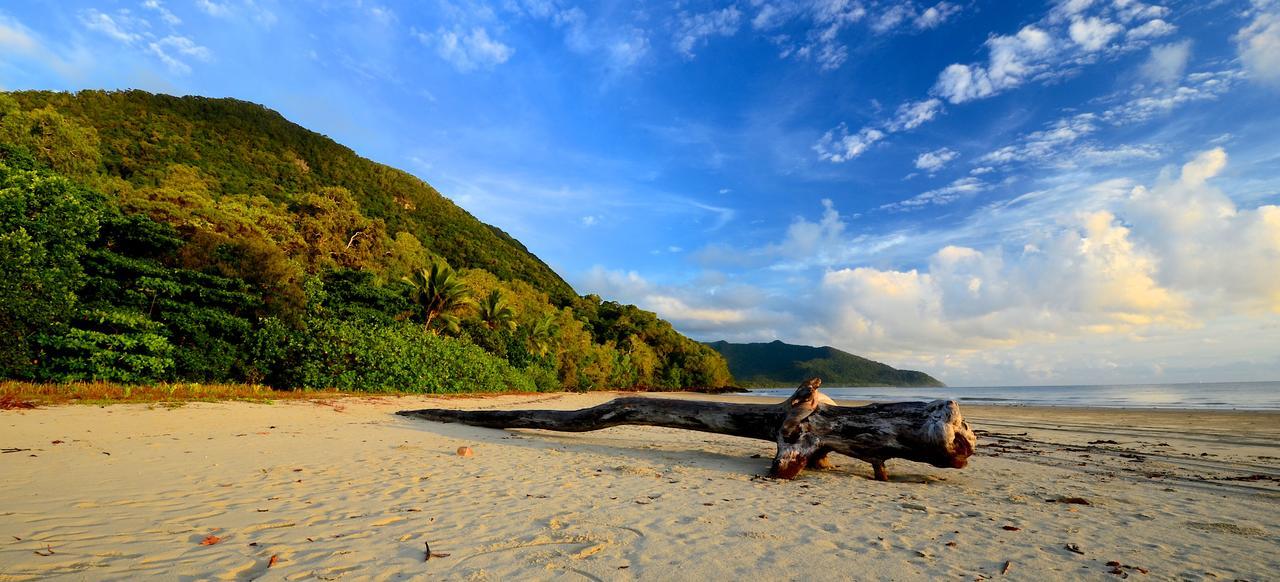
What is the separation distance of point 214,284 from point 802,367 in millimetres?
124658

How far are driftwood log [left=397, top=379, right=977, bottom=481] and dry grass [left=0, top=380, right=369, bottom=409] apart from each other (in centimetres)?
1009

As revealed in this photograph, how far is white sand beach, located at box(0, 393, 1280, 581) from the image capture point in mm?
3012

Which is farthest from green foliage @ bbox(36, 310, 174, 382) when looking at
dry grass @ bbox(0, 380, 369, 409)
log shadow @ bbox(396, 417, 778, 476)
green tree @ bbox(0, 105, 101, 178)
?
green tree @ bbox(0, 105, 101, 178)

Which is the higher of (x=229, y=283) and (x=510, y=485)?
(x=229, y=283)

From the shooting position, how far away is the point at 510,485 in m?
5.32

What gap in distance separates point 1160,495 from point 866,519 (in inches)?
155

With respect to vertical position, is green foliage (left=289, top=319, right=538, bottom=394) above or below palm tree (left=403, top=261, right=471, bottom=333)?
below

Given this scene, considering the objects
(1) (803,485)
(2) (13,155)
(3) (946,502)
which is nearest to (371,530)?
(1) (803,485)

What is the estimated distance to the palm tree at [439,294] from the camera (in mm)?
29203

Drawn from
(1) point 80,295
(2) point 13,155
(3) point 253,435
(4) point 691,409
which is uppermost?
(2) point 13,155

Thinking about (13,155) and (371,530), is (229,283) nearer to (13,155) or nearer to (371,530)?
(13,155)

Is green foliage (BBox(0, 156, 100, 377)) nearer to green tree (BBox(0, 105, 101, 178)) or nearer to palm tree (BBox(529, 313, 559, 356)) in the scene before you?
green tree (BBox(0, 105, 101, 178))

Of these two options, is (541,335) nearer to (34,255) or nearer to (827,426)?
(34,255)

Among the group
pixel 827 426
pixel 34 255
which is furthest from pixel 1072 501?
pixel 34 255
